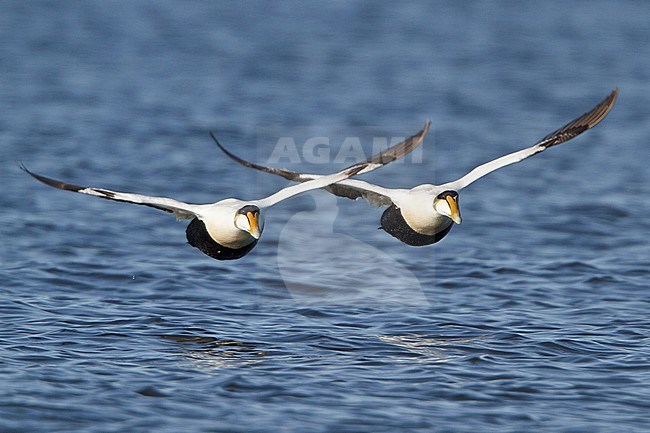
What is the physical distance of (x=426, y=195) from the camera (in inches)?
539

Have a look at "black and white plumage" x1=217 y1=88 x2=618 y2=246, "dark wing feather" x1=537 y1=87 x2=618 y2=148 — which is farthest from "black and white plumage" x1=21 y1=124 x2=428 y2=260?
"dark wing feather" x1=537 y1=87 x2=618 y2=148

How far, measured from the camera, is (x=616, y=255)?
17.8 m

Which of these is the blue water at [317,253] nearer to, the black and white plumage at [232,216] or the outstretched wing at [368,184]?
the black and white plumage at [232,216]

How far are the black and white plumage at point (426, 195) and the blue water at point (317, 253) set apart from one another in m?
1.07

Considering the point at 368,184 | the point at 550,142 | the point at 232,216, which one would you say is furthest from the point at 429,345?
the point at 550,142

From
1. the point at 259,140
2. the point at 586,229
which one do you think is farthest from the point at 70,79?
the point at 586,229

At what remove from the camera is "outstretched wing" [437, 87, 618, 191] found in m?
13.3

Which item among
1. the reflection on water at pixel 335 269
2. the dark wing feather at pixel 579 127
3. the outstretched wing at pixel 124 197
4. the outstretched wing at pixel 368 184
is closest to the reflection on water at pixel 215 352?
the outstretched wing at pixel 124 197

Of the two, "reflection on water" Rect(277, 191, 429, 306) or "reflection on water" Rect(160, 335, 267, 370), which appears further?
"reflection on water" Rect(277, 191, 429, 306)

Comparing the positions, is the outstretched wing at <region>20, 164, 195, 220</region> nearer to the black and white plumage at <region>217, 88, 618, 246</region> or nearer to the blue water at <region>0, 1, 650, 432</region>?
the black and white plumage at <region>217, 88, 618, 246</region>

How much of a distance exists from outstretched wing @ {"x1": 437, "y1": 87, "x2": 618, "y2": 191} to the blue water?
1.67 m

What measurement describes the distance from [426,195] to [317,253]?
4.10 m

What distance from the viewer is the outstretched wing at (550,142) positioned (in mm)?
13328

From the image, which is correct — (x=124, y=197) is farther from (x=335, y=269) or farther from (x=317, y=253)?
(x=317, y=253)
